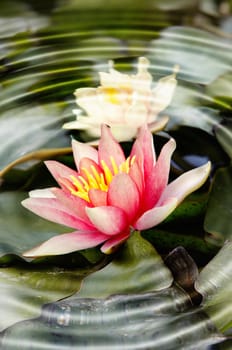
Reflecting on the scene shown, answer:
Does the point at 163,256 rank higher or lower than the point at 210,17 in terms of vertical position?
lower

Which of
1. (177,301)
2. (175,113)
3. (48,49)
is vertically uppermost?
(48,49)

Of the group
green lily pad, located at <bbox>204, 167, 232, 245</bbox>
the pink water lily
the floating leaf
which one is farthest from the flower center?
the floating leaf

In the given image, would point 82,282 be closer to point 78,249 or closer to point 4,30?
point 78,249

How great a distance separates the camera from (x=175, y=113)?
→ 97cm

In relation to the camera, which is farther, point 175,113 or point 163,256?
point 175,113

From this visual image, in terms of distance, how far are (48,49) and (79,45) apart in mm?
57

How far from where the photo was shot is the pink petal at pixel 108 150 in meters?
0.76

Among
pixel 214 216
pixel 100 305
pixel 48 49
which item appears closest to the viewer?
pixel 100 305

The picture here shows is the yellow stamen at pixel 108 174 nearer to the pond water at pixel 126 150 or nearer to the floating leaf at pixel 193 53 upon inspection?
the pond water at pixel 126 150

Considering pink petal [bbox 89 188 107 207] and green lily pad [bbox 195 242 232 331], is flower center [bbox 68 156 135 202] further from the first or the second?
green lily pad [bbox 195 242 232 331]

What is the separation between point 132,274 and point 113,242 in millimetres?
43

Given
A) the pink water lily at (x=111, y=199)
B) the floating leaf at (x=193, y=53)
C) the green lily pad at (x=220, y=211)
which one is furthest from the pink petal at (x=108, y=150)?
the floating leaf at (x=193, y=53)

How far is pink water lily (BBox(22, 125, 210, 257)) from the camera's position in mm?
687

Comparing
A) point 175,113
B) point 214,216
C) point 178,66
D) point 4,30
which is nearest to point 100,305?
point 214,216
